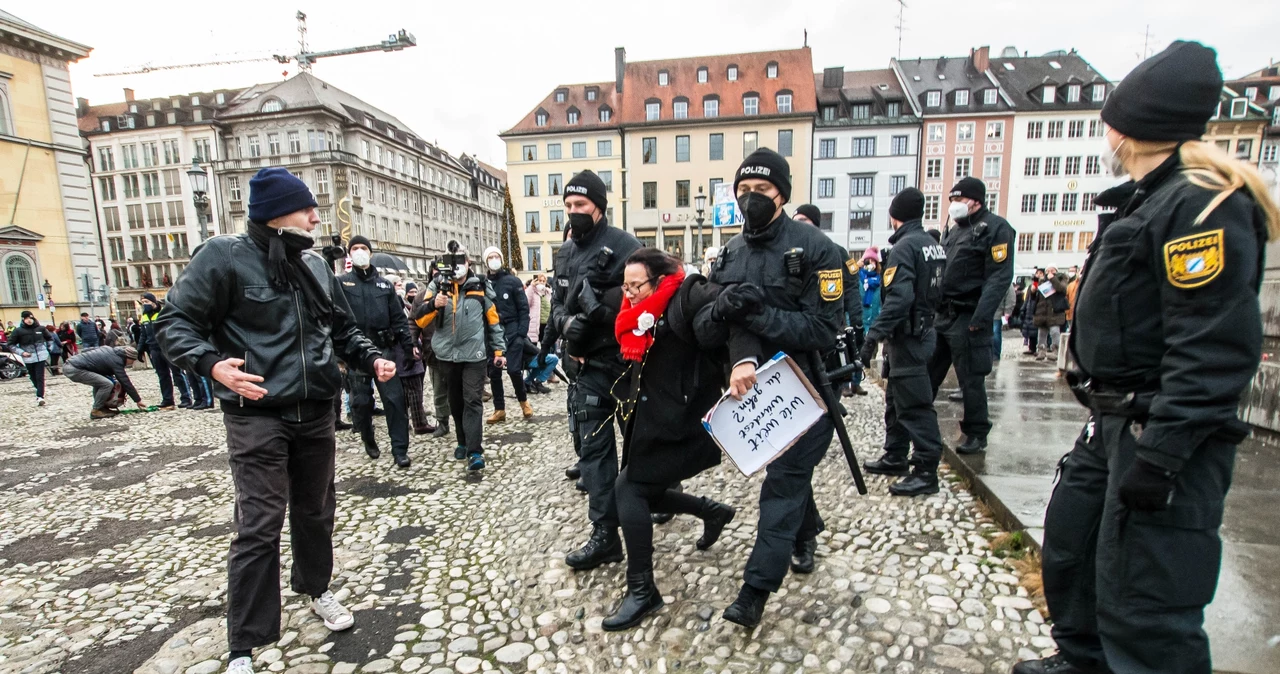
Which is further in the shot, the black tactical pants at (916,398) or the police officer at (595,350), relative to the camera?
the black tactical pants at (916,398)

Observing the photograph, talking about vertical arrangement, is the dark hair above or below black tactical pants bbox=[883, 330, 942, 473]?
above

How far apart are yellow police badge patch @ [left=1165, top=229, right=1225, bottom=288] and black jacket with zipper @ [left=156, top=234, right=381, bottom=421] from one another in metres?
3.12

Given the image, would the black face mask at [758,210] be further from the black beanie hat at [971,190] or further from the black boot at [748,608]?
the black beanie hat at [971,190]

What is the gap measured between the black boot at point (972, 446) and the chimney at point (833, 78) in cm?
4722

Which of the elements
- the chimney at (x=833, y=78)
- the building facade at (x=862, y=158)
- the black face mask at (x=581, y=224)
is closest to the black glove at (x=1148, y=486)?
the black face mask at (x=581, y=224)

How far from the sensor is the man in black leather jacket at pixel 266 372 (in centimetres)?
252

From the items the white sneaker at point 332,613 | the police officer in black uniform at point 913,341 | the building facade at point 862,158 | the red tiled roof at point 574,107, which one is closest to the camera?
the white sneaker at point 332,613

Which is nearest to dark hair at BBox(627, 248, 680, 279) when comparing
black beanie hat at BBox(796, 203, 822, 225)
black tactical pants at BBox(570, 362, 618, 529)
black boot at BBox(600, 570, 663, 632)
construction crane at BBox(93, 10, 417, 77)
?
black tactical pants at BBox(570, 362, 618, 529)

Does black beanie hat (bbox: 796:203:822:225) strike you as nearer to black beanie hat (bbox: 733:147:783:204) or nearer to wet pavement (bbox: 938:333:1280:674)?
wet pavement (bbox: 938:333:1280:674)

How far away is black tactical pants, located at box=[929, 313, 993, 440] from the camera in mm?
4512

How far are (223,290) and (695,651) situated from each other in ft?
8.45

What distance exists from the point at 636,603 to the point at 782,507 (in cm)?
84

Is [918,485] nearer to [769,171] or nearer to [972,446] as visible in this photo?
[972,446]

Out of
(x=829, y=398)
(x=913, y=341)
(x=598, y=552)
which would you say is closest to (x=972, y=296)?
(x=913, y=341)
